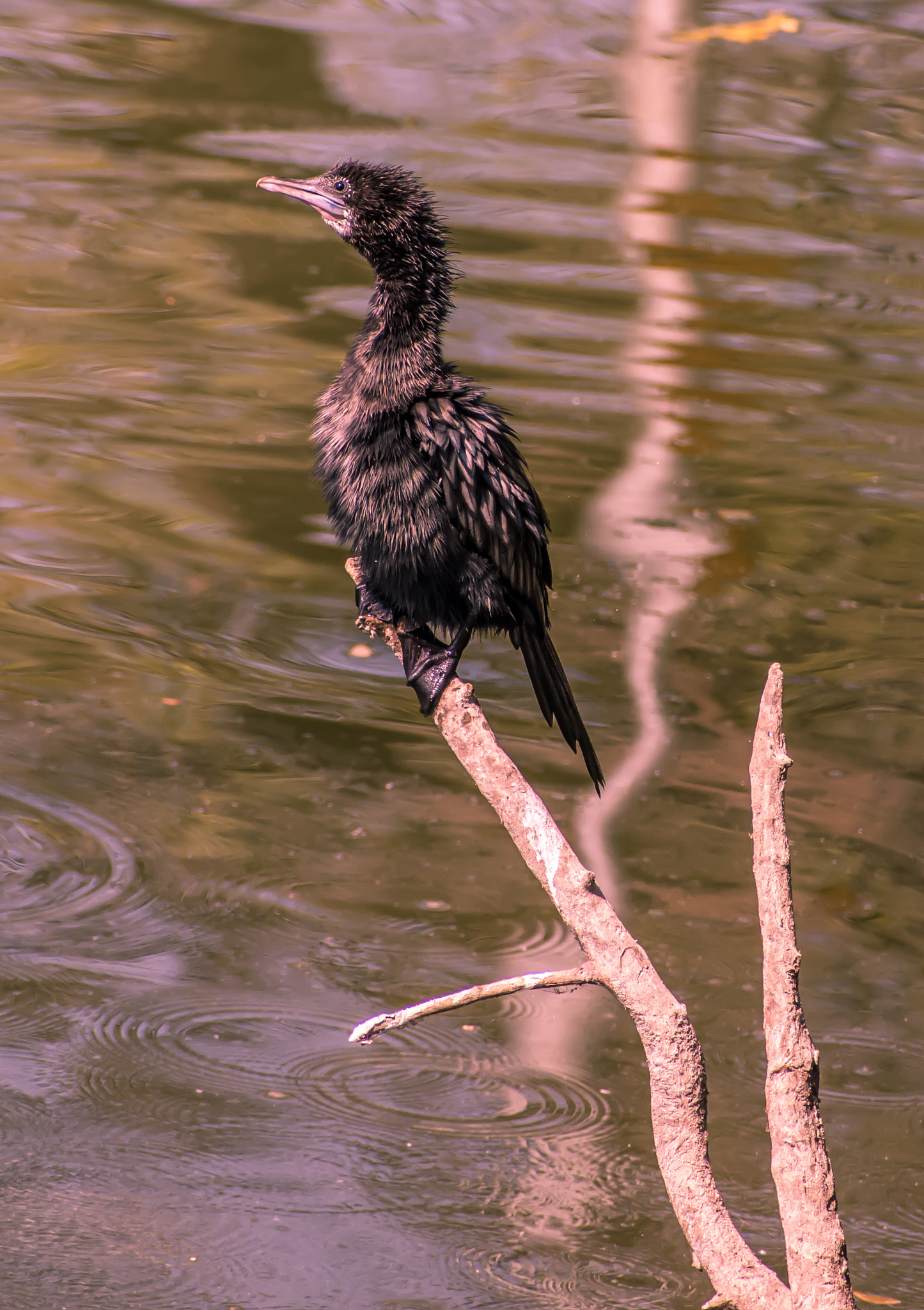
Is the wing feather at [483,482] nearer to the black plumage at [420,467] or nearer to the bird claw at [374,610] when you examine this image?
the black plumage at [420,467]

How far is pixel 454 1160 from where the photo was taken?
12.3ft

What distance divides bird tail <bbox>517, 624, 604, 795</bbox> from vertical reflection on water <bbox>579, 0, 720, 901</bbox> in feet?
10.7

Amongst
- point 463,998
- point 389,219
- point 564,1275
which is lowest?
point 564,1275

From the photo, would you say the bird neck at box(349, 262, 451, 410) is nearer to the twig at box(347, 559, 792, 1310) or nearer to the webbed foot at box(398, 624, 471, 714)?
the webbed foot at box(398, 624, 471, 714)

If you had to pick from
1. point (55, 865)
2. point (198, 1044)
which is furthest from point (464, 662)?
point (198, 1044)

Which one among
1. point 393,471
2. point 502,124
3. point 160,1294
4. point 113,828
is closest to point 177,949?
point 113,828

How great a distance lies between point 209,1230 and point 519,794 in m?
2.00

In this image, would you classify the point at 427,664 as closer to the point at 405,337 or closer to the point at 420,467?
the point at 420,467

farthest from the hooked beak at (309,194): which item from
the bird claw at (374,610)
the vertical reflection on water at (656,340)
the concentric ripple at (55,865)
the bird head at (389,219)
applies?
the vertical reflection on water at (656,340)

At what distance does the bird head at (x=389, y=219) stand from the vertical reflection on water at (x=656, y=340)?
3.43 meters

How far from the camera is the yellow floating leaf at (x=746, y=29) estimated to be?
6.43 m

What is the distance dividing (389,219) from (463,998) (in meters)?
1.44

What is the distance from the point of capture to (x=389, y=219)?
2.54m

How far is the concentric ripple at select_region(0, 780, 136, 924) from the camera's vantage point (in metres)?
4.64
